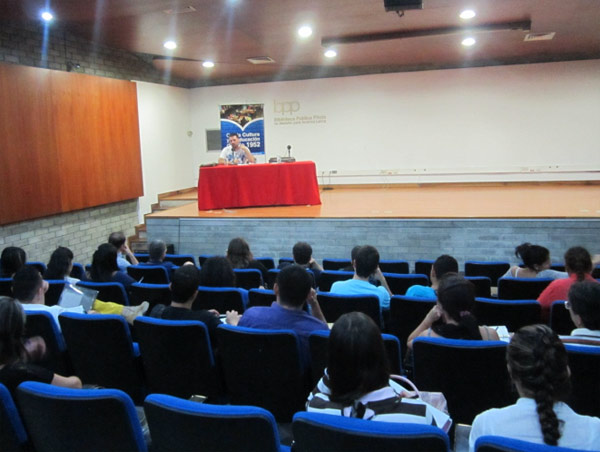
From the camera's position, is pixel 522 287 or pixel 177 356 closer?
pixel 177 356

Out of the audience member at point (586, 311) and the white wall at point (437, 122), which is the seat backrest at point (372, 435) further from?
the white wall at point (437, 122)

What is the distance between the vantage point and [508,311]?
3.19m

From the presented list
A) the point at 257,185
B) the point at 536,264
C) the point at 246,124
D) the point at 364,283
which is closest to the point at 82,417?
the point at 364,283

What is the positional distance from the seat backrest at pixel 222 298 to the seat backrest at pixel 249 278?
2.99ft

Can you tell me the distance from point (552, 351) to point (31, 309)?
273 cm

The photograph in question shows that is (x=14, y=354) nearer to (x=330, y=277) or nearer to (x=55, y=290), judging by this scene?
(x=55, y=290)

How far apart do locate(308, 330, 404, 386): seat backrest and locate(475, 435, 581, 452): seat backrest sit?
3.53ft

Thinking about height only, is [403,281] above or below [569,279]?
below

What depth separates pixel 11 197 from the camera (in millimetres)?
7039

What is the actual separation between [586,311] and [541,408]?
1097mm

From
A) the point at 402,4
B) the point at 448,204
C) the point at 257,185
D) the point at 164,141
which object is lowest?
the point at 448,204

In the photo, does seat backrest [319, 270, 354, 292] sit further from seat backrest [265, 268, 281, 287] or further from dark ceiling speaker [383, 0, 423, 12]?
dark ceiling speaker [383, 0, 423, 12]

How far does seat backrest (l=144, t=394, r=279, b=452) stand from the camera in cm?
152

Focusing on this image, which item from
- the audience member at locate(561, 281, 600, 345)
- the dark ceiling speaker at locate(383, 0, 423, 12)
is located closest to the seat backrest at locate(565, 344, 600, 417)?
the audience member at locate(561, 281, 600, 345)
